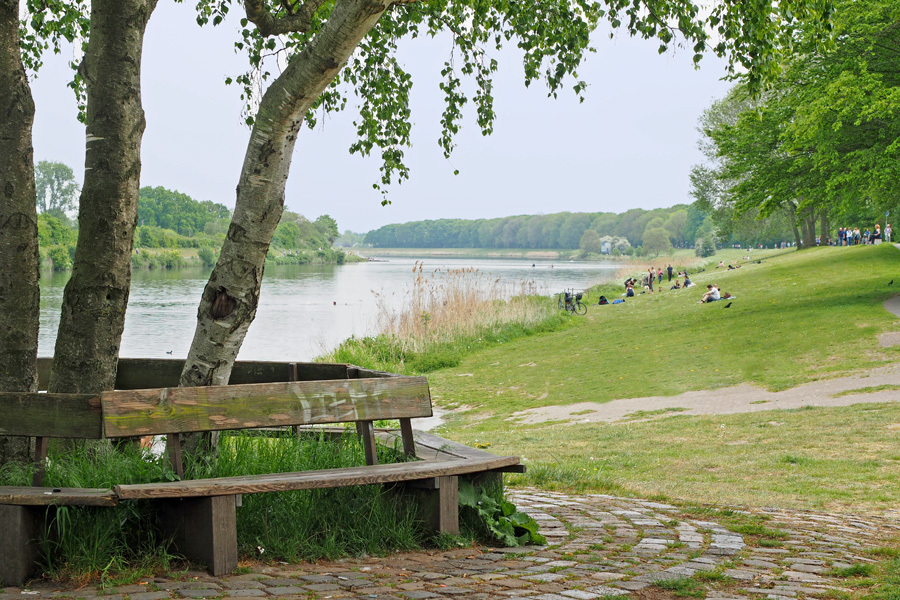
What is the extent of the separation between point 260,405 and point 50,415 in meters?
0.97

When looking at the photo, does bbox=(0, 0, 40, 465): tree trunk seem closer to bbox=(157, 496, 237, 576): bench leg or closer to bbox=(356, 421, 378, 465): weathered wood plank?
bbox=(157, 496, 237, 576): bench leg

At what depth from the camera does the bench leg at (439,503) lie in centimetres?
457

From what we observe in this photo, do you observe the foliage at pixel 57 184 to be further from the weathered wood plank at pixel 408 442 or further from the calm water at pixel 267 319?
the weathered wood plank at pixel 408 442

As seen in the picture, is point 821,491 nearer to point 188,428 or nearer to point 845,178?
point 188,428

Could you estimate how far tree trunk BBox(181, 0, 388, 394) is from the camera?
461 centimetres

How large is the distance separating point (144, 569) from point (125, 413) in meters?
0.72

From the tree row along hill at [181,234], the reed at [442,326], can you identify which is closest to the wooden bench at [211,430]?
the reed at [442,326]

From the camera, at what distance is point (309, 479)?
13.5 ft

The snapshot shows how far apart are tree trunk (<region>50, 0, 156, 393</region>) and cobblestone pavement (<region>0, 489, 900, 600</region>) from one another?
1.67 metres

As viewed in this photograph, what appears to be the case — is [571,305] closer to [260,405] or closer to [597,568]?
[597,568]

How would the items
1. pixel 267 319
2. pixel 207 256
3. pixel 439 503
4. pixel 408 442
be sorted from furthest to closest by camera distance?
pixel 207 256, pixel 267 319, pixel 408 442, pixel 439 503

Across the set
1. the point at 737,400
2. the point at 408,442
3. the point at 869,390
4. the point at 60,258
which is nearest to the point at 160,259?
the point at 60,258

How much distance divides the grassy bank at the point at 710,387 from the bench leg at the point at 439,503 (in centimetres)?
237

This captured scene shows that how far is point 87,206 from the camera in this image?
16.0 ft
